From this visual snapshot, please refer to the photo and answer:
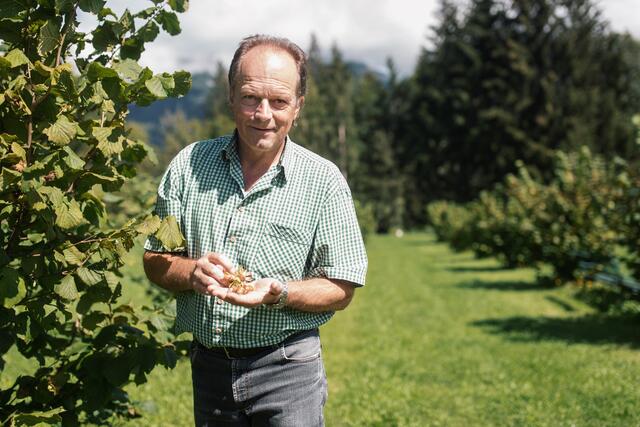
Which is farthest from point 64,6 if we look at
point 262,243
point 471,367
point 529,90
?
point 529,90

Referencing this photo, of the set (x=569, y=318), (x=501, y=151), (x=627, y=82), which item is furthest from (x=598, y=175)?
(x=627, y=82)

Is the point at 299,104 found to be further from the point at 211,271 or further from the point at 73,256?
the point at 73,256

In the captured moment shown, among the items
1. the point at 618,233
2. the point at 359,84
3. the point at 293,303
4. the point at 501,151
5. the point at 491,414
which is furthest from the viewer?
the point at 359,84

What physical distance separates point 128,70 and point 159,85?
15 centimetres

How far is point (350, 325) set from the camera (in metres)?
10.9

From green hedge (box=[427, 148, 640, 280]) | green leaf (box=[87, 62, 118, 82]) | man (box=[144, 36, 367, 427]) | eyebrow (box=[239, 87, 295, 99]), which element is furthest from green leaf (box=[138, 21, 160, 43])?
green hedge (box=[427, 148, 640, 280])

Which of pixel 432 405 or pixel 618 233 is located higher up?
pixel 618 233

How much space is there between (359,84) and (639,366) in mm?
79102

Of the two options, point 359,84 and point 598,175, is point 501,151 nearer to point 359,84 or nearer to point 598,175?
point 598,175

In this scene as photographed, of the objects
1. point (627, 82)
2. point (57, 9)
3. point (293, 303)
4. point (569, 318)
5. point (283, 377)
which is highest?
point (627, 82)

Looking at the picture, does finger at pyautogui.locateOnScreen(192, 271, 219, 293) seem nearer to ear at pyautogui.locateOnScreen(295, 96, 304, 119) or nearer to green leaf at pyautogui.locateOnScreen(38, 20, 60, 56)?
ear at pyautogui.locateOnScreen(295, 96, 304, 119)

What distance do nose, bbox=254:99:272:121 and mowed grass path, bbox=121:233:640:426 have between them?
213 cm

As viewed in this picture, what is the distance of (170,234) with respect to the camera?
7.66 feet

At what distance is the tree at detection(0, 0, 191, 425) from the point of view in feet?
7.89
